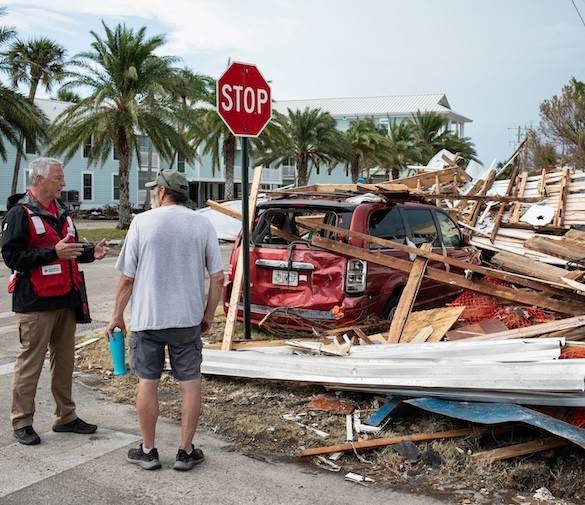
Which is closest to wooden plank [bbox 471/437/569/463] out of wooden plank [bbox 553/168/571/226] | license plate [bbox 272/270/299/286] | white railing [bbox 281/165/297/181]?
license plate [bbox 272/270/299/286]

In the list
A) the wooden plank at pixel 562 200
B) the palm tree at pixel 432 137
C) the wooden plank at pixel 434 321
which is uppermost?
the palm tree at pixel 432 137

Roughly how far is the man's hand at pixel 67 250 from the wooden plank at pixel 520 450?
2845 mm

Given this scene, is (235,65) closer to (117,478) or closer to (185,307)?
(185,307)

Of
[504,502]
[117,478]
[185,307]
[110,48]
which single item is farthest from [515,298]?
[110,48]

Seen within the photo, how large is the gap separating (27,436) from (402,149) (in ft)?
128

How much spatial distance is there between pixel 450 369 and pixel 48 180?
9.74 feet

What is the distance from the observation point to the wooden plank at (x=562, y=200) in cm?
1188

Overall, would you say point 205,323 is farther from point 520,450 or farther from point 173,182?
point 520,450

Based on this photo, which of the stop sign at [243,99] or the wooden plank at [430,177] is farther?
the wooden plank at [430,177]

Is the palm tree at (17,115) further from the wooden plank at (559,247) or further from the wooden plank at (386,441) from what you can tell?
the wooden plank at (386,441)

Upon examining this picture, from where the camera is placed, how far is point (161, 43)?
24109mm

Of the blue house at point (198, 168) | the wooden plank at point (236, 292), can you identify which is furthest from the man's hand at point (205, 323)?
the blue house at point (198, 168)

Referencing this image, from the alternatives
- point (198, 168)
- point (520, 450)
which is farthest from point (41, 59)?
point (520, 450)

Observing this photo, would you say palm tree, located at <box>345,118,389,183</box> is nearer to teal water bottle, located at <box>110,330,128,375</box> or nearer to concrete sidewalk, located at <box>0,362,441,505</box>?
teal water bottle, located at <box>110,330,128,375</box>
